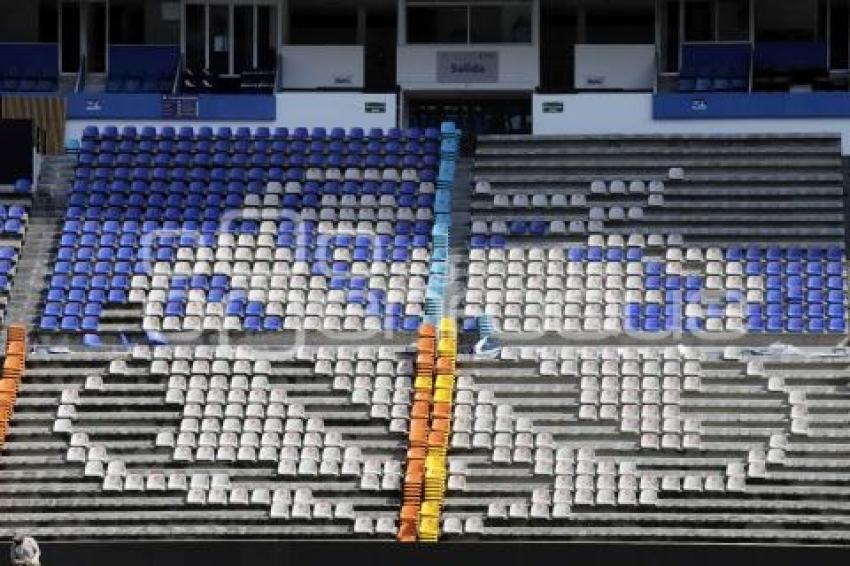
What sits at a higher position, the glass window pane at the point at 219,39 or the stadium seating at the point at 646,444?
→ the glass window pane at the point at 219,39

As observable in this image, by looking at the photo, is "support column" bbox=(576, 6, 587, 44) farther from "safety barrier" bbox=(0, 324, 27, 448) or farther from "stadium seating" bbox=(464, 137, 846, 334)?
"safety barrier" bbox=(0, 324, 27, 448)

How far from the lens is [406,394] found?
4369 cm

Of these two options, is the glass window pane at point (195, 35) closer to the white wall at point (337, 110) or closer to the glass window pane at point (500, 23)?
the white wall at point (337, 110)

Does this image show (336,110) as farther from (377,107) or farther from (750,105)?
(750,105)

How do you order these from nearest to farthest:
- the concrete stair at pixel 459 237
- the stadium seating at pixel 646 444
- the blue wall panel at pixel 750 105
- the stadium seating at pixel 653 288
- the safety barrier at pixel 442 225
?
the stadium seating at pixel 646 444, the stadium seating at pixel 653 288, the safety barrier at pixel 442 225, the concrete stair at pixel 459 237, the blue wall panel at pixel 750 105

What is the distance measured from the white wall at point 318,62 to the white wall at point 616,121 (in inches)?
171

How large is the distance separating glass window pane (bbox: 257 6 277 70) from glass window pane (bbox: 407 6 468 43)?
267cm

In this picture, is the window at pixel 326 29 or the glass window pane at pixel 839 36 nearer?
the glass window pane at pixel 839 36

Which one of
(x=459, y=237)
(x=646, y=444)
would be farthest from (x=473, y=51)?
(x=646, y=444)

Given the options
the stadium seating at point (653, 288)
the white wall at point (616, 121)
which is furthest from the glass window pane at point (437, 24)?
the stadium seating at point (653, 288)

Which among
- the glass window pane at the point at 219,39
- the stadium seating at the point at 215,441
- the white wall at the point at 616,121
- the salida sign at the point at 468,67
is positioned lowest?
the stadium seating at the point at 215,441

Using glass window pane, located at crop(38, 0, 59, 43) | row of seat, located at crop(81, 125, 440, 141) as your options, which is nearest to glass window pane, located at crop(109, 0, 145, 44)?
glass window pane, located at crop(38, 0, 59, 43)

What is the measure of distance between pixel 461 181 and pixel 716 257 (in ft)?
18.0

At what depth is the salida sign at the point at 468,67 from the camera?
51719 millimetres
